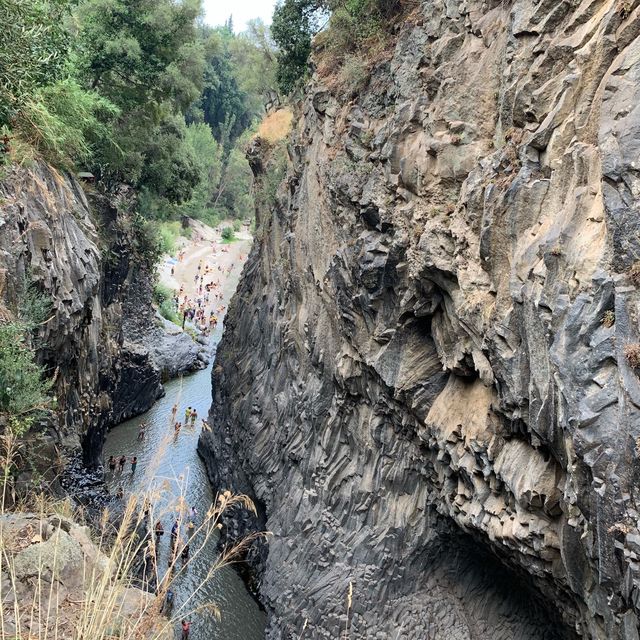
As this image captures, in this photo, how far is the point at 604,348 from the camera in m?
6.70

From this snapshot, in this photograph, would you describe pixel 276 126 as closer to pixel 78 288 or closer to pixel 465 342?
pixel 78 288

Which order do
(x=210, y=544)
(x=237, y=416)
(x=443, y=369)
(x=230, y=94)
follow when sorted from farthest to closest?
(x=230, y=94), (x=237, y=416), (x=210, y=544), (x=443, y=369)

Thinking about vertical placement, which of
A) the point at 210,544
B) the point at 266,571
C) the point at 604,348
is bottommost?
the point at 210,544

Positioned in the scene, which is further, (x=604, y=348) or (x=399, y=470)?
(x=399, y=470)

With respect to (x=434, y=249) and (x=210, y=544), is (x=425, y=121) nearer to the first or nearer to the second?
(x=434, y=249)

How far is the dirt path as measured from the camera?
143ft

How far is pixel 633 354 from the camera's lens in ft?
20.5

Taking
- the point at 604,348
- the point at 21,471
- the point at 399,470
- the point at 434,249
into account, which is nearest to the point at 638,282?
the point at 604,348

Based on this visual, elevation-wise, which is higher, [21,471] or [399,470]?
[21,471]

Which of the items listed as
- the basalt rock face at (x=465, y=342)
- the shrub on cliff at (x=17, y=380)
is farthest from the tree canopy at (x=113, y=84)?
the basalt rock face at (x=465, y=342)

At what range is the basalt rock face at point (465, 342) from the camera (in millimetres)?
6934

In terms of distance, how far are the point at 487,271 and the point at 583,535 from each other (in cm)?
404

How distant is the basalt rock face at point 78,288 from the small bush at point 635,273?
35.7 ft

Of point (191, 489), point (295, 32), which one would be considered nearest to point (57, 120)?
point (295, 32)
